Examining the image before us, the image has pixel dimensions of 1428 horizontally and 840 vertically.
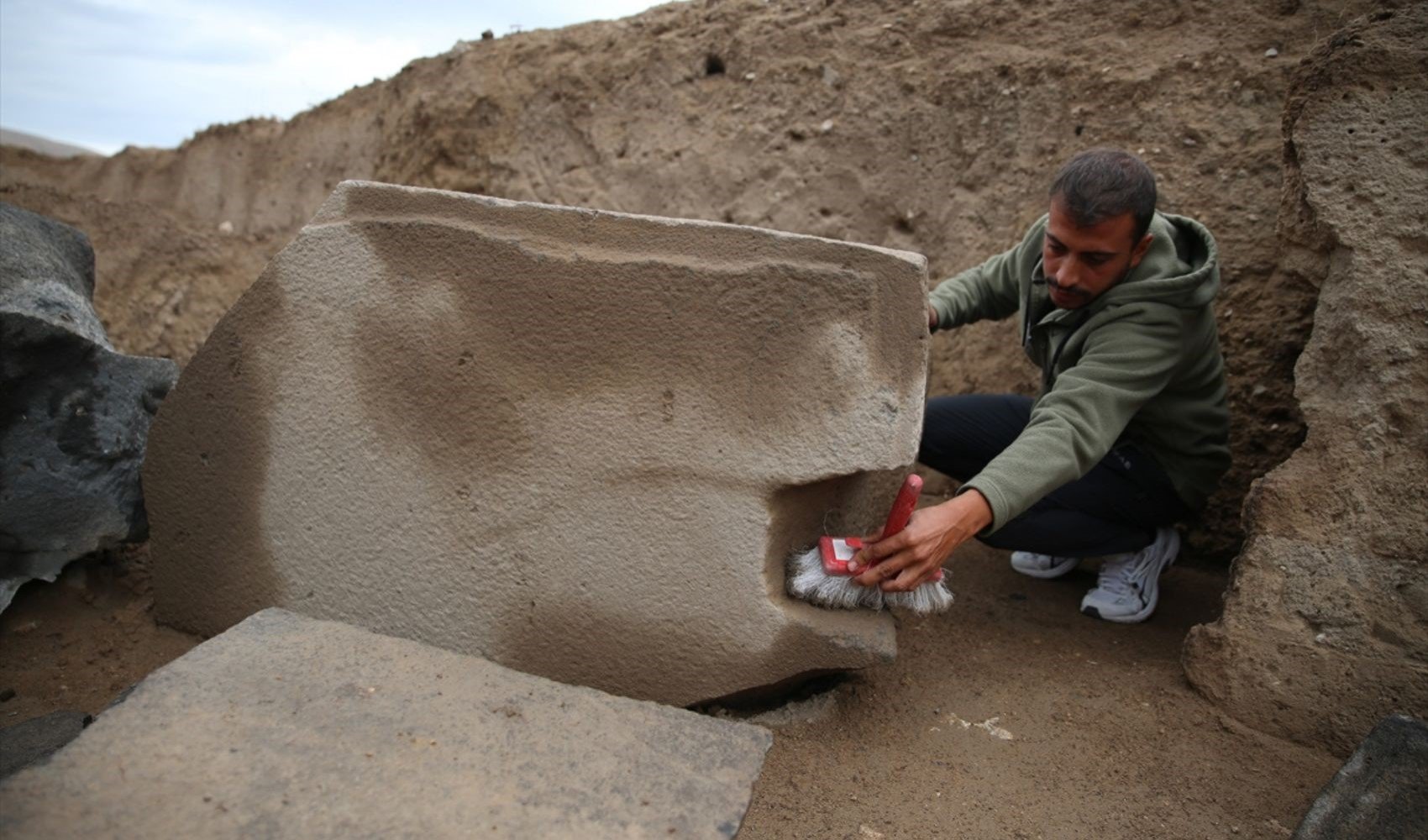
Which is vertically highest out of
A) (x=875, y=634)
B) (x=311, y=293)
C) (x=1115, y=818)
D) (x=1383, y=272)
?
(x=311, y=293)

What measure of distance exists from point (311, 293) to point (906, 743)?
1.41m

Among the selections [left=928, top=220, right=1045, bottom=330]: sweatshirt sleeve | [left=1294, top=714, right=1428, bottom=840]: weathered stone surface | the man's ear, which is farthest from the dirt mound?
[left=1294, top=714, right=1428, bottom=840]: weathered stone surface

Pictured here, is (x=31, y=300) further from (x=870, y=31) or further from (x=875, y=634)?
(x=870, y=31)

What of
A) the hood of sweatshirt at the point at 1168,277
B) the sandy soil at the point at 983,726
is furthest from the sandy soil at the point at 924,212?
the hood of sweatshirt at the point at 1168,277

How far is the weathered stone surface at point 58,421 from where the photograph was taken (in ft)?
6.61

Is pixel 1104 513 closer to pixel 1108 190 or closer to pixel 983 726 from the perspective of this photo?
pixel 983 726

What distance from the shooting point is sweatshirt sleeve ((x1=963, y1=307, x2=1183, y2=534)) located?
1.72m

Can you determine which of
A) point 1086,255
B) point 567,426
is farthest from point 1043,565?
point 567,426

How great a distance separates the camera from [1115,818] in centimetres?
162

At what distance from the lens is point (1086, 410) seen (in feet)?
6.09

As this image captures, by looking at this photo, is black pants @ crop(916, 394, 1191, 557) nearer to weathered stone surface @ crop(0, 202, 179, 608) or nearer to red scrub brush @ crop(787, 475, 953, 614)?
red scrub brush @ crop(787, 475, 953, 614)

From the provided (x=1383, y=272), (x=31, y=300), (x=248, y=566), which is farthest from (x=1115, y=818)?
(x=31, y=300)

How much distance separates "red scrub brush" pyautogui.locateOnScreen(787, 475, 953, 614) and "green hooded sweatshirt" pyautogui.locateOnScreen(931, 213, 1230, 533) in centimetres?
17

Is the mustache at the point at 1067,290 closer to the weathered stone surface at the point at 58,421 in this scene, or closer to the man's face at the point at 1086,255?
the man's face at the point at 1086,255
